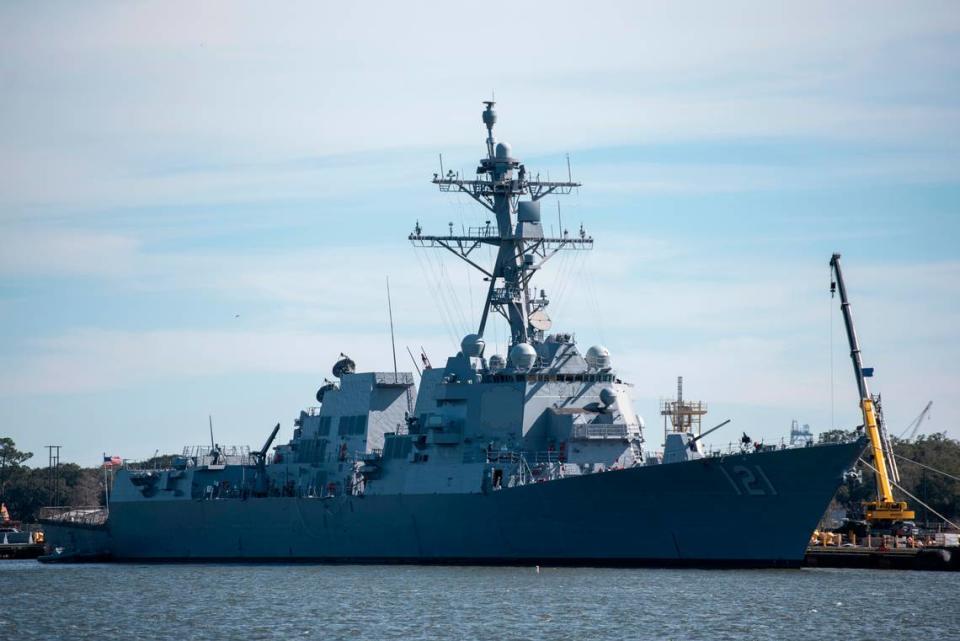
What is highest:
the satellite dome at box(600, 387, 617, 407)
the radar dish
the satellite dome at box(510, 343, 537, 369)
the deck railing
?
the radar dish

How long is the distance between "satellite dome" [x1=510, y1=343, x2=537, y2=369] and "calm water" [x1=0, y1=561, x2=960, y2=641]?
4939 millimetres

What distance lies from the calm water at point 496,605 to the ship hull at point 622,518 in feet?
1.65

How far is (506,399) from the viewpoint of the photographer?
40.5 m

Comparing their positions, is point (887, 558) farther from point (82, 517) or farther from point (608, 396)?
point (82, 517)

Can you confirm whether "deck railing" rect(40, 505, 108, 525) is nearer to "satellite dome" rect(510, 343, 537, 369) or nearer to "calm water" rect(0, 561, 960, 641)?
"calm water" rect(0, 561, 960, 641)

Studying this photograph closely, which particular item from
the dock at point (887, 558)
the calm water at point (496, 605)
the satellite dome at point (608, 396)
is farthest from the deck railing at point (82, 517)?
the dock at point (887, 558)

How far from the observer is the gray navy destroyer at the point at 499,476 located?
1428 inches

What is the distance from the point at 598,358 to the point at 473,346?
3214 millimetres

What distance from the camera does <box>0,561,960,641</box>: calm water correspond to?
29281 mm

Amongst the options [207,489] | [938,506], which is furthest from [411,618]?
[938,506]

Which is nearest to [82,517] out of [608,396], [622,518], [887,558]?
[608,396]

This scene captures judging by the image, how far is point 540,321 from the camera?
4266 centimetres

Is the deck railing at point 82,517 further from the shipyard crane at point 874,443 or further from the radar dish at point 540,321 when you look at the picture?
the shipyard crane at point 874,443

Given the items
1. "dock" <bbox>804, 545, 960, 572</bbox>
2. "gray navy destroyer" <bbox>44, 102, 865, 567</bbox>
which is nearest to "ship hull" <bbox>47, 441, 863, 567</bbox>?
"gray navy destroyer" <bbox>44, 102, 865, 567</bbox>
